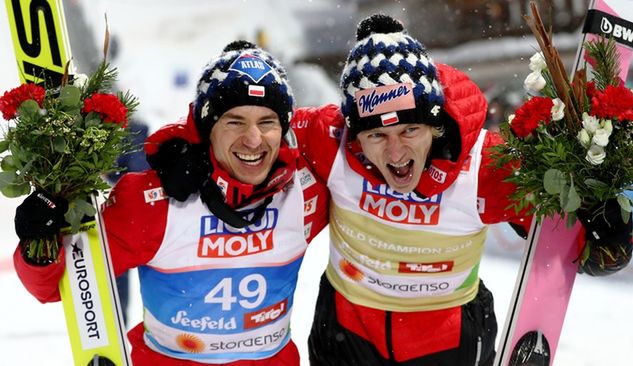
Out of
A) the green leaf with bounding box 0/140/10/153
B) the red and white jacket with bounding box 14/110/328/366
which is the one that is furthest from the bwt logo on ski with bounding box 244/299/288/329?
the green leaf with bounding box 0/140/10/153

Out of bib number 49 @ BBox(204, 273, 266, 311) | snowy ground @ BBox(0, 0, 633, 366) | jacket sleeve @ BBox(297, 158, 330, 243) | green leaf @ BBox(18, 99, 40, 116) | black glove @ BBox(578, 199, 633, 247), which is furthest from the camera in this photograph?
snowy ground @ BBox(0, 0, 633, 366)

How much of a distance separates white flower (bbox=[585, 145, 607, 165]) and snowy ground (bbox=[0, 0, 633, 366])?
94.2 inches

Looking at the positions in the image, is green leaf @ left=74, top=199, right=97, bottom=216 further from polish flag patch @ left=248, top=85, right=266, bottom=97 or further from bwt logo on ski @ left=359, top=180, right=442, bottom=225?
bwt logo on ski @ left=359, top=180, right=442, bottom=225

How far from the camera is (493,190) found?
2846 mm

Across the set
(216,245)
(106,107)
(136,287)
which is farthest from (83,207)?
(136,287)

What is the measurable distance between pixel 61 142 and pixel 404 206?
119cm

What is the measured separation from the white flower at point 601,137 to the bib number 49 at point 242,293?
122 centimetres

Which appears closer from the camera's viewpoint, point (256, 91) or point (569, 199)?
point (569, 199)

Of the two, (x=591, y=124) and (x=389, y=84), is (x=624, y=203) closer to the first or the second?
(x=591, y=124)

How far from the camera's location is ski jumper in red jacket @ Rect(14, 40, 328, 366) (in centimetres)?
274

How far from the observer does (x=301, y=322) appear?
4992 mm

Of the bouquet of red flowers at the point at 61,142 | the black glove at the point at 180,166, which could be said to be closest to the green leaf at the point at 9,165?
the bouquet of red flowers at the point at 61,142

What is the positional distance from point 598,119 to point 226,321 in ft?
4.70

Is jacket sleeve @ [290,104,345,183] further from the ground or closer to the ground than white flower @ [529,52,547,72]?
closer to the ground
